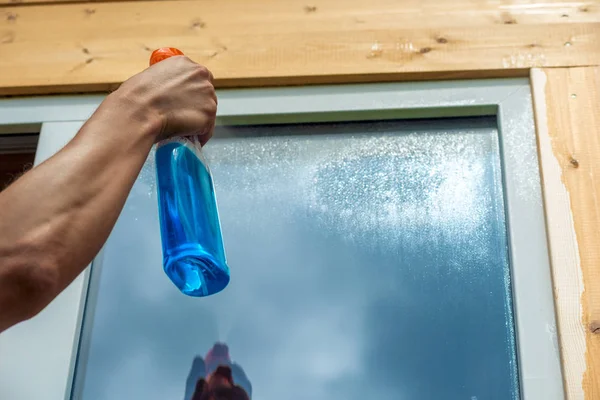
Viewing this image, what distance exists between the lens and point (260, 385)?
1405 mm

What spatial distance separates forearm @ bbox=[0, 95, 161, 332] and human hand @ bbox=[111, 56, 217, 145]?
0.29 feet

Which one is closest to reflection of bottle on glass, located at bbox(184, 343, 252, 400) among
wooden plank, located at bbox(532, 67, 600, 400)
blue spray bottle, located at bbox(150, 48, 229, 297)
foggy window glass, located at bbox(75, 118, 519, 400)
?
foggy window glass, located at bbox(75, 118, 519, 400)

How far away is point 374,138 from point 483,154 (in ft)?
0.67

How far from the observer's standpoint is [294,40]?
1.75 meters

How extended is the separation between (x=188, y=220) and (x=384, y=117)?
23.5 inches

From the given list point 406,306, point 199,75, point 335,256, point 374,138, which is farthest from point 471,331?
point 199,75

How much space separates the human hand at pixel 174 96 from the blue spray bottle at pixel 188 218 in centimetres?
5

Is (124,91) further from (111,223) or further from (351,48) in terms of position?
(351,48)

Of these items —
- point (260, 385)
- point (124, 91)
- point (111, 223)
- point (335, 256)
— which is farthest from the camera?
point (335, 256)

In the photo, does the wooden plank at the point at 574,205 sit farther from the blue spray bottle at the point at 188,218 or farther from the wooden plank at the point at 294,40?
the blue spray bottle at the point at 188,218

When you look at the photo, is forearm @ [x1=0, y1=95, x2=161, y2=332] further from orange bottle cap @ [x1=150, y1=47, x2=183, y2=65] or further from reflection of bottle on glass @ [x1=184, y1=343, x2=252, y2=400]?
reflection of bottle on glass @ [x1=184, y1=343, x2=252, y2=400]

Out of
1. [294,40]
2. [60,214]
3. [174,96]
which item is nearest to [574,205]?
[294,40]

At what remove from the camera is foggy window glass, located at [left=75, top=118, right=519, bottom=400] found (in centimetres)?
141

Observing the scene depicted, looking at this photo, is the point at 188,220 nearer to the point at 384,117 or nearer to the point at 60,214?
the point at 60,214
